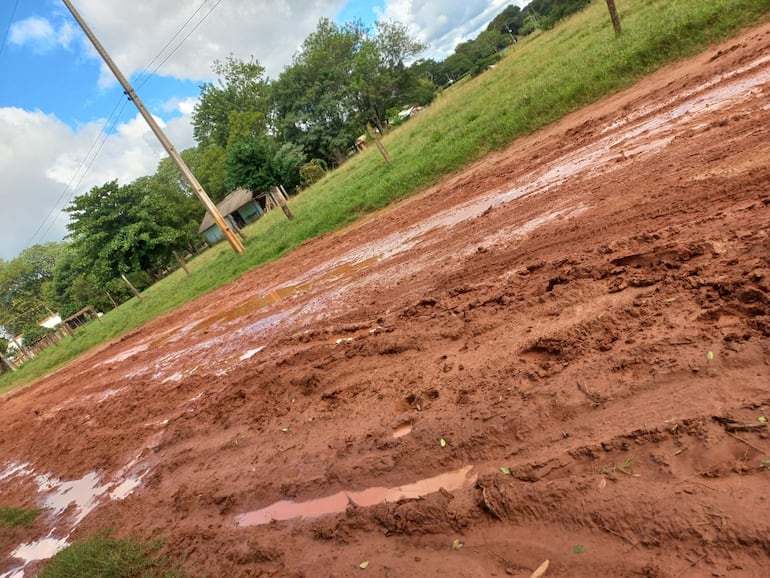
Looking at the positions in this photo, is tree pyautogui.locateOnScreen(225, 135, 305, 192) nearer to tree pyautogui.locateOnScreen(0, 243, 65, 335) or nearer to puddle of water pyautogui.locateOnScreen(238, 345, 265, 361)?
puddle of water pyautogui.locateOnScreen(238, 345, 265, 361)

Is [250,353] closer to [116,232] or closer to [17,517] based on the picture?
[17,517]

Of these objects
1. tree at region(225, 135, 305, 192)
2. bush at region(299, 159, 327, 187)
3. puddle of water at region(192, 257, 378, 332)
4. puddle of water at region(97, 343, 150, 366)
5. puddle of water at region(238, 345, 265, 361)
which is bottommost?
puddle of water at region(238, 345, 265, 361)

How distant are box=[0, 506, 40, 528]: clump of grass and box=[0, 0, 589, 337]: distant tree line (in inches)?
702

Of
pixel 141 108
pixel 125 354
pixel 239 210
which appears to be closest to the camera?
pixel 125 354

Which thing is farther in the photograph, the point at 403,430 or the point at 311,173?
the point at 311,173

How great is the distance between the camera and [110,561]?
345 cm

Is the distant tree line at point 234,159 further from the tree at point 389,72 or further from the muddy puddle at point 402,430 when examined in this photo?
the muddy puddle at point 402,430

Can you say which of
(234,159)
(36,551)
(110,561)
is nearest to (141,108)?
(234,159)

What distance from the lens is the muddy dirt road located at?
2.08 m

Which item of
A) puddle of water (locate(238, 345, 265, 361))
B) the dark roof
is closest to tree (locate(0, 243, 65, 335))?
the dark roof

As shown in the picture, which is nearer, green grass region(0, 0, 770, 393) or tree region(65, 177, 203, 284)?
green grass region(0, 0, 770, 393)

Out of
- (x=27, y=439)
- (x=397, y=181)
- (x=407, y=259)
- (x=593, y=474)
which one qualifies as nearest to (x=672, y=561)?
(x=593, y=474)

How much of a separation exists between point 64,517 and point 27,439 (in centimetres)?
554

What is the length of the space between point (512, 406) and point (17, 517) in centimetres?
626
